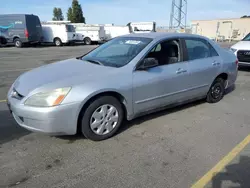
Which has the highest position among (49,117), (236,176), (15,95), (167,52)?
(167,52)

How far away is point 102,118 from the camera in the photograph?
3.51m

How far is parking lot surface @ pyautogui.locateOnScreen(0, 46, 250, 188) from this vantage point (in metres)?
2.69

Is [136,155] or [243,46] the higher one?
[243,46]

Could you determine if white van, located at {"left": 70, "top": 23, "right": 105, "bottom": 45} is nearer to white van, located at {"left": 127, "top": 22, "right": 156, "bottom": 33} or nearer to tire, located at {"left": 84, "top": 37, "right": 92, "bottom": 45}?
tire, located at {"left": 84, "top": 37, "right": 92, "bottom": 45}

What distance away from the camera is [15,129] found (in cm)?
387

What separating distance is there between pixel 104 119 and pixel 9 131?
1575 millimetres

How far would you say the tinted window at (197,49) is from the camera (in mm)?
4614

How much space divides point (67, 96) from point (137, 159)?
4.05 ft

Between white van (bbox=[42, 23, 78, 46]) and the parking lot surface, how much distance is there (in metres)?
→ 20.6

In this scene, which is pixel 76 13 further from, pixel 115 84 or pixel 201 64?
pixel 115 84

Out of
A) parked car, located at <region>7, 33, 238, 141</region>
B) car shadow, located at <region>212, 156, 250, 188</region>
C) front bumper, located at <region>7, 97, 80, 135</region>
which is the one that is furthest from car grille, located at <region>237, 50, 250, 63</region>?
front bumper, located at <region>7, 97, 80, 135</region>

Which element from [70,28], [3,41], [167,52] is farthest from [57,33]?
[167,52]

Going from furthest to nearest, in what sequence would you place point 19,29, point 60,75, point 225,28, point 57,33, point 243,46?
point 225,28 < point 57,33 < point 19,29 < point 243,46 < point 60,75

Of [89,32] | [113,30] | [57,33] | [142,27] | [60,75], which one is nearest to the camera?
[60,75]
